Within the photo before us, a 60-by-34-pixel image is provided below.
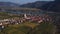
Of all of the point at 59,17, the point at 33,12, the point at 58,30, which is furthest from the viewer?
the point at 33,12

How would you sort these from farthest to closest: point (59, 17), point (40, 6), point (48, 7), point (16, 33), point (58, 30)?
1. point (40, 6)
2. point (48, 7)
3. point (59, 17)
4. point (58, 30)
5. point (16, 33)

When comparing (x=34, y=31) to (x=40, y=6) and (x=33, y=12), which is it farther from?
(x=33, y=12)

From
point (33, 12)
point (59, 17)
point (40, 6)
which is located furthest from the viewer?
point (33, 12)

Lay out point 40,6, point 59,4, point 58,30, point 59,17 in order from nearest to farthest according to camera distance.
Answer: point 58,30, point 59,17, point 59,4, point 40,6

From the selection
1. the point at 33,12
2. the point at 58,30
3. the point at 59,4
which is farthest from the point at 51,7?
the point at 58,30

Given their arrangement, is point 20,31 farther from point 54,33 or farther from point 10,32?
point 54,33

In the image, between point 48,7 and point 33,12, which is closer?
point 48,7

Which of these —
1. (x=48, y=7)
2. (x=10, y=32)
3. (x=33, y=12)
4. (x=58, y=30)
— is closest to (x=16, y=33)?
(x=10, y=32)

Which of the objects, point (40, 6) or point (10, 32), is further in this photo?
point (40, 6)
